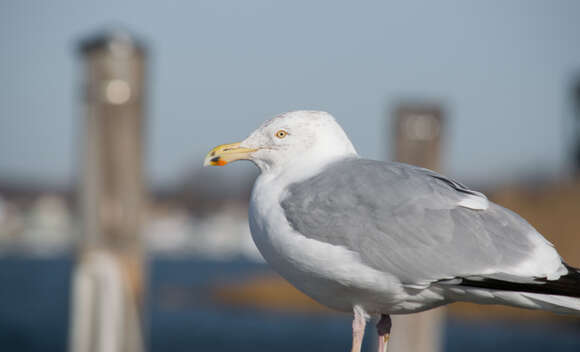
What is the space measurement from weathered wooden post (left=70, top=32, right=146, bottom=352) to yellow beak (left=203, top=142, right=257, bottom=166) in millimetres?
1602

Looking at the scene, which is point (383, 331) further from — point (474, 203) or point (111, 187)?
point (111, 187)

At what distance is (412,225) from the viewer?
188 centimetres

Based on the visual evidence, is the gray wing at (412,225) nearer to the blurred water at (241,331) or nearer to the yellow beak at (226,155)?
the yellow beak at (226,155)

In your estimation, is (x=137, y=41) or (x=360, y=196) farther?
(x=137, y=41)

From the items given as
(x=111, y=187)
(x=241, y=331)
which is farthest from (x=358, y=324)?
(x=241, y=331)

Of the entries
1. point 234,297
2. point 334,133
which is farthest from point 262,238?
point 234,297

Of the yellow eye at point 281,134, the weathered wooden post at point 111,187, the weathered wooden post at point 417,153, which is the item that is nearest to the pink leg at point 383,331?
the yellow eye at point 281,134

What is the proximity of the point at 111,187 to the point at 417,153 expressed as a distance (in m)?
1.75

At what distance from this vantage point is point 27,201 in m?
55.0

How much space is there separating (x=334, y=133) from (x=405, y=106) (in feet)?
7.64

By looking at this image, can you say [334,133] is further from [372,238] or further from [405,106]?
[405,106]

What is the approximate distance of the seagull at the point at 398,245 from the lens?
5.83 ft

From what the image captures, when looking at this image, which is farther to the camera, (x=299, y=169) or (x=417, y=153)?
(x=417, y=153)

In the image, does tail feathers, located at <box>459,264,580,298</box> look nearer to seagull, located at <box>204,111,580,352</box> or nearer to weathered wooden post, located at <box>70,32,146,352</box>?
seagull, located at <box>204,111,580,352</box>
